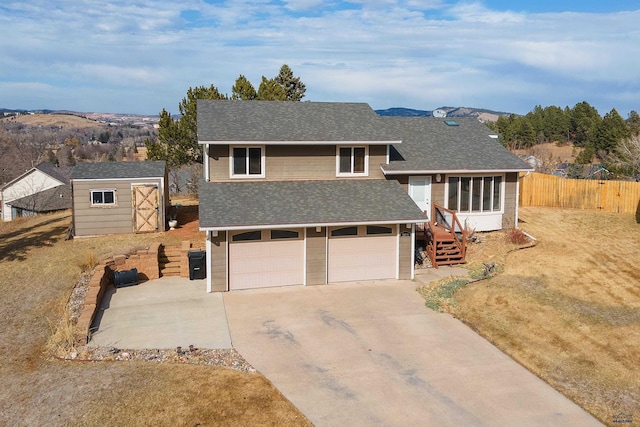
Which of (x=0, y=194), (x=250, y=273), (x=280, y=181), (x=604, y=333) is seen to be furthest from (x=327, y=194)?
(x=0, y=194)

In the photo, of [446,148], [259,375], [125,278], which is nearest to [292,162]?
[125,278]

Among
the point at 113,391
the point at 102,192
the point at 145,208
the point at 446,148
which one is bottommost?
the point at 113,391

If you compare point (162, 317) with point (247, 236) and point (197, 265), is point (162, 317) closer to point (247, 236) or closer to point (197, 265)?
point (197, 265)

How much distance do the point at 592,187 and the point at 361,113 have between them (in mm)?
16615

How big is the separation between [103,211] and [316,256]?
446 inches

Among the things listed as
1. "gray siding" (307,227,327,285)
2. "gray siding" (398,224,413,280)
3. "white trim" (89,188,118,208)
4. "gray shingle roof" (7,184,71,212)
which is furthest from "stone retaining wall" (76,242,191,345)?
"gray shingle roof" (7,184,71,212)

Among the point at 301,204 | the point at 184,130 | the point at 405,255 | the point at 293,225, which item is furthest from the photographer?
the point at 184,130

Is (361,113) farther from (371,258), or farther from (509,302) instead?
(509,302)

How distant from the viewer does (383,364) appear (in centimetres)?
1212

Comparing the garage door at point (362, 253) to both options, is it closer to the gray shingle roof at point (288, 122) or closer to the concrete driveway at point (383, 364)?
the concrete driveway at point (383, 364)

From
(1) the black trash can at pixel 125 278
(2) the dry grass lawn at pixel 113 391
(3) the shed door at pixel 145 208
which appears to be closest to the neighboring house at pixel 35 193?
(3) the shed door at pixel 145 208

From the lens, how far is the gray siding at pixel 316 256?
18109 mm

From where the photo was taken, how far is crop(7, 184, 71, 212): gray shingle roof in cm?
4012

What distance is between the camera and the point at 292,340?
44.0 ft
